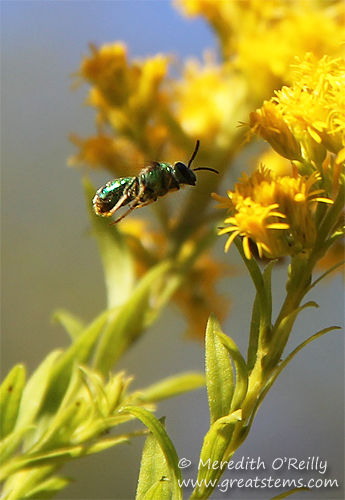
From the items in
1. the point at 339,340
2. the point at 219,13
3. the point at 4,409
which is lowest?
the point at 4,409

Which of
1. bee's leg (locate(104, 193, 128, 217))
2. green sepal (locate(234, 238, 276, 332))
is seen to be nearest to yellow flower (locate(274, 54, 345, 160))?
green sepal (locate(234, 238, 276, 332))

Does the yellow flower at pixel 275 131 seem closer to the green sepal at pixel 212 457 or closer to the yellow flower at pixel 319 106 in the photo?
the yellow flower at pixel 319 106

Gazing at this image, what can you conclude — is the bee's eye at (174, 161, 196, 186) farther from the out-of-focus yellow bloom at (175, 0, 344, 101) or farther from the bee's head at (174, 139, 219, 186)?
the out-of-focus yellow bloom at (175, 0, 344, 101)

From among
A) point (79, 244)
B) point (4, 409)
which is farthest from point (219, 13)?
point (79, 244)

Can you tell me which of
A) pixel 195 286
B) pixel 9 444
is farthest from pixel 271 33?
pixel 9 444

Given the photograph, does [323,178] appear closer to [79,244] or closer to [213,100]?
[213,100]

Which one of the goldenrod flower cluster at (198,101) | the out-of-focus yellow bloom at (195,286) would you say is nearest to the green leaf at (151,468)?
the goldenrod flower cluster at (198,101)
